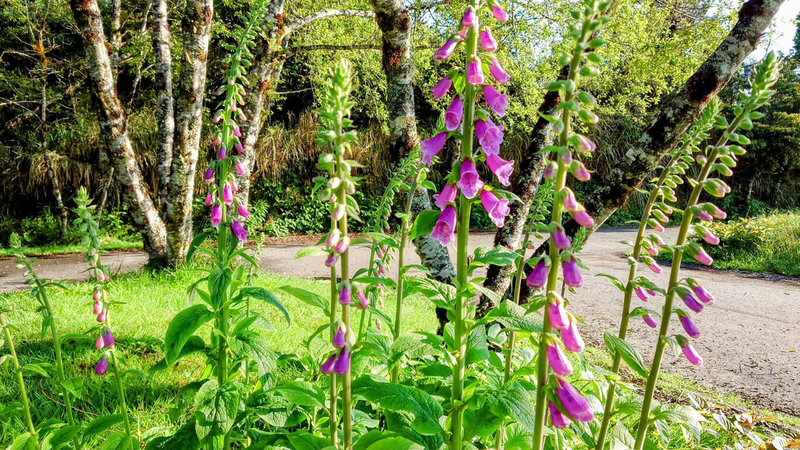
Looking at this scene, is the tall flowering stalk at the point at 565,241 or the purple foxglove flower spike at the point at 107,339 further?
the purple foxglove flower spike at the point at 107,339

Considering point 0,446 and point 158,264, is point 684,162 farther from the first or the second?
point 158,264

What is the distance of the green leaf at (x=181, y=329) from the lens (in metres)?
1.54

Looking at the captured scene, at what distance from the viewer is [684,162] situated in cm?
148

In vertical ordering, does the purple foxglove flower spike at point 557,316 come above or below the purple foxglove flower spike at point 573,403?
above

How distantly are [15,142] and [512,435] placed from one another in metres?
17.1

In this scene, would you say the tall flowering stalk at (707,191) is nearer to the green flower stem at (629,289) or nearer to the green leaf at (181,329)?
the green flower stem at (629,289)

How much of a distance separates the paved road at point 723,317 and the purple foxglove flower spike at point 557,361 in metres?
4.33

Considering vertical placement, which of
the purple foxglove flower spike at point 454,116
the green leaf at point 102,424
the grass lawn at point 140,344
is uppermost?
the purple foxglove flower spike at point 454,116

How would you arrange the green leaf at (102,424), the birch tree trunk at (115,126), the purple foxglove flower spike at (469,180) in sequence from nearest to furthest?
1. the purple foxglove flower spike at (469,180)
2. the green leaf at (102,424)
3. the birch tree trunk at (115,126)

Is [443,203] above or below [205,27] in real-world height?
below

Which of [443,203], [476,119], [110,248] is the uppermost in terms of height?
[476,119]

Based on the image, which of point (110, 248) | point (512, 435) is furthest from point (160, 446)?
point (110, 248)

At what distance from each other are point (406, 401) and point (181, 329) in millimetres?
866

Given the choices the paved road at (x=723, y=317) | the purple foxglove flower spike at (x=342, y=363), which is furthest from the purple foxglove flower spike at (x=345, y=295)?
the paved road at (x=723, y=317)
